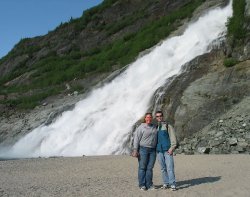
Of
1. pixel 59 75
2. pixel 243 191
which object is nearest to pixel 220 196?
pixel 243 191

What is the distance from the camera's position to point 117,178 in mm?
14641

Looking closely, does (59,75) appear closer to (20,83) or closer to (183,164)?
(20,83)

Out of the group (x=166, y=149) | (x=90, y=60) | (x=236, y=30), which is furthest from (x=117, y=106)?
(x=90, y=60)

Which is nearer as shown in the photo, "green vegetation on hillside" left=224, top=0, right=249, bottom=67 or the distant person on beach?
the distant person on beach

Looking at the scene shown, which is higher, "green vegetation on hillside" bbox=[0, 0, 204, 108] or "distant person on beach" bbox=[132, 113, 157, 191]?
"green vegetation on hillside" bbox=[0, 0, 204, 108]

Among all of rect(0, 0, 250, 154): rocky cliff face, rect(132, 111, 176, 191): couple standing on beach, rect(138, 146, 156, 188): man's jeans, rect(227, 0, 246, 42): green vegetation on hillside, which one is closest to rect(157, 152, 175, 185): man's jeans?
A: rect(132, 111, 176, 191): couple standing on beach

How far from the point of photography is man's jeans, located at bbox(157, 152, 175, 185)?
477 inches

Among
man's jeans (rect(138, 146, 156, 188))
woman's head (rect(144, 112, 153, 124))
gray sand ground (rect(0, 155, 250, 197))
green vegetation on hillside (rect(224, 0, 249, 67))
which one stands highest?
green vegetation on hillside (rect(224, 0, 249, 67))

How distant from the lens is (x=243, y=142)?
20781 millimetres

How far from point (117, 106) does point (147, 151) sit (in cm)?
1852

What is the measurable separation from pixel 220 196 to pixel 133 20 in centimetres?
4576

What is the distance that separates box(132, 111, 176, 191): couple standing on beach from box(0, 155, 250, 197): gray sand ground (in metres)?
0.37

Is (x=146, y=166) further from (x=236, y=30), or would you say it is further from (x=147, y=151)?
(x=236, y=30)

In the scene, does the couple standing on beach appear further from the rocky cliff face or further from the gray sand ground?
the rocky cliff face
